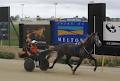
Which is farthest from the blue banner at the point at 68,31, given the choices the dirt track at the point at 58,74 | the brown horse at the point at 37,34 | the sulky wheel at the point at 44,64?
the sulky wheel at the point at 44,64

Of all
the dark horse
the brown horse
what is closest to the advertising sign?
the brown horse

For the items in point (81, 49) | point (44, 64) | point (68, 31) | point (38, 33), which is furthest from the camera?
point (38, 33)

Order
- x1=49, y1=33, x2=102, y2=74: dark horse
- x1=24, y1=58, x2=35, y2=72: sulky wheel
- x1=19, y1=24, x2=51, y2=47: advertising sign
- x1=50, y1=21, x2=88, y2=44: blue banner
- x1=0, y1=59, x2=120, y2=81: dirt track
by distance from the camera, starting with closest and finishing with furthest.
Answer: x1=0, y1=59, x2=120, y2=81: dirt track
x1=49, y1=33, x2=102, y2=74: dark horse
x1=24, y1=58, x2=35, y2=72: sulky wheel
x1=50, y1=21, x2=88, y2=44: blue banner
x1=19, y1=24, x2=51, y2=47: advertising sign

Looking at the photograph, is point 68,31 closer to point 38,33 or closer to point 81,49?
point 38,33

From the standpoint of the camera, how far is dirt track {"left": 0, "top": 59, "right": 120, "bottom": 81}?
58.7ft

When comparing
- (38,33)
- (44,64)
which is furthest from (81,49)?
(38,33)

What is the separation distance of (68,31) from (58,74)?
1234 cm

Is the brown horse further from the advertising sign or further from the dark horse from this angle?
the dark horse

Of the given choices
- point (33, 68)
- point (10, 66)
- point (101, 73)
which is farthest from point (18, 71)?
point (101, 73)

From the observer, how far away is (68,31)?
31391 millimetres

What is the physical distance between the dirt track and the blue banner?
880 cm

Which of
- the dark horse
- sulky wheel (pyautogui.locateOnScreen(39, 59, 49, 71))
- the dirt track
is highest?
the dark horse

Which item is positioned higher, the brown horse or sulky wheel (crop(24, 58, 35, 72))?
the brown horse

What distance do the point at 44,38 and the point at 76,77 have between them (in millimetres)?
14557
